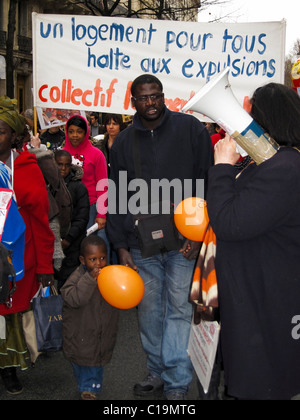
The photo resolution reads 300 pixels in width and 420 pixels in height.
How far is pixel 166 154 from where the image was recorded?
11.1 feet

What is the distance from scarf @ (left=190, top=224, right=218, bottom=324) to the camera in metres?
2.24

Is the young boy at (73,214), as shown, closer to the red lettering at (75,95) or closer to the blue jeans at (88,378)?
the red lettering at (75,95)

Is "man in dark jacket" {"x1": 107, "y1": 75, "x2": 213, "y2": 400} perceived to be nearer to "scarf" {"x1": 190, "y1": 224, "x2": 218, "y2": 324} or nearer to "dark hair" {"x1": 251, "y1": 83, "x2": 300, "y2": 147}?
"scarf" {"x1": 190, "y1": 224, "x2": 218, "y2": 324}

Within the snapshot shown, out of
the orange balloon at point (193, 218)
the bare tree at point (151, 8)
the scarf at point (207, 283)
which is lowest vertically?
the scarf at point (207, 283)

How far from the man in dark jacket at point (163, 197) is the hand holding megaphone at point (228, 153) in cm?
107

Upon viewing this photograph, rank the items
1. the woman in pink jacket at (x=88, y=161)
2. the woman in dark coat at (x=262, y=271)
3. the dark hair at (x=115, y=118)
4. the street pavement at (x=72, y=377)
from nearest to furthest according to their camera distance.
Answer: the woman in dark coat at (x=262, y=271) < the street pavement at (x=72, y=377) < the woman in pink jacket at (x=88, y=161) < the dark hair at (x=115, y=118)

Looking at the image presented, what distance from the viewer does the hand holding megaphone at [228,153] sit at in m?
2.24

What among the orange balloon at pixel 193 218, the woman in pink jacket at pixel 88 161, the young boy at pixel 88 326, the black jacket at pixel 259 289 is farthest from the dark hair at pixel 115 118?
Result: the black jacket at pixel 259 289

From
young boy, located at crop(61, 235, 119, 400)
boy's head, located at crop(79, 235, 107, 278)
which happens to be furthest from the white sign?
boy's head, located at crop(79, 235, 107, 278)

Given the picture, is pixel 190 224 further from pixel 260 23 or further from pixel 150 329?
pixel 260 23

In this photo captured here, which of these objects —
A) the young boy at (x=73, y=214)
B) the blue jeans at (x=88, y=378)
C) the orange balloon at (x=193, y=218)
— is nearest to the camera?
the orange balloon at (x=193, y=218)

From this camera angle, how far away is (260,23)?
5.30 metres

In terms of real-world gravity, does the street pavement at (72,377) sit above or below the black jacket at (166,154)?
below

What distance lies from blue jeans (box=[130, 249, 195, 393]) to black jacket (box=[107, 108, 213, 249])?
236 millimetres
